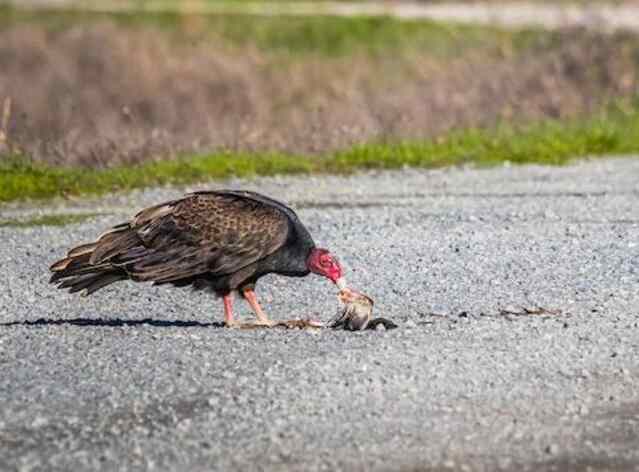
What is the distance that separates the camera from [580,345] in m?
10.4

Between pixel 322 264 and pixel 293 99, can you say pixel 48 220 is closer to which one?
pixel 322 264

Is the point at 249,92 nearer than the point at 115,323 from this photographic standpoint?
No

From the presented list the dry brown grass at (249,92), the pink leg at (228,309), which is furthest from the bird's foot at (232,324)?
the dry brown grass at (249,92)

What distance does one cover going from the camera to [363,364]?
981 cm

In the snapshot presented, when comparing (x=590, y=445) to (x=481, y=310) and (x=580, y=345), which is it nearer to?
(x=580, y=345)

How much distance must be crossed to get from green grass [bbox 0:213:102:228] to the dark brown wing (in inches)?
205

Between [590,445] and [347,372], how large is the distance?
1590mm

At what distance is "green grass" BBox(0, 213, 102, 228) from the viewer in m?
16.0

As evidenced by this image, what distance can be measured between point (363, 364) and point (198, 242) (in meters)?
1.44

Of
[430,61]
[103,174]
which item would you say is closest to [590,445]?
[103,174]

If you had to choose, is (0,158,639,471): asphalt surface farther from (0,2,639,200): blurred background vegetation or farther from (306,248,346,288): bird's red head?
(0,2,639,200): blurred background vegetation

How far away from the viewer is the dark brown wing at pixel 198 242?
35.0 feet

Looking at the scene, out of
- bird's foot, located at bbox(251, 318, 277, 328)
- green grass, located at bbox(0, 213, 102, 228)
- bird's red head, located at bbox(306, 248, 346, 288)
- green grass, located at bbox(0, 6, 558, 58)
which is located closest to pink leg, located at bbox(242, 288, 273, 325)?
bird's foot, located at bbox(251, 318, 277, 328)

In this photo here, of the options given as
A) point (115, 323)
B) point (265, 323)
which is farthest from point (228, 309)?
point (115, 323)
